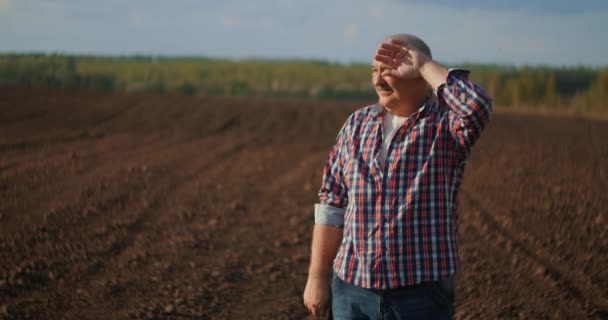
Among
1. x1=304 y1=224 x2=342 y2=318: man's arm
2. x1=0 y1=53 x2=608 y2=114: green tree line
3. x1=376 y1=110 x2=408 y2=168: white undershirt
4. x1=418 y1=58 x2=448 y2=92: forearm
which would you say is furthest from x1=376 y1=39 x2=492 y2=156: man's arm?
x1=0 y1=53 x2=608 y2=114: green tree line

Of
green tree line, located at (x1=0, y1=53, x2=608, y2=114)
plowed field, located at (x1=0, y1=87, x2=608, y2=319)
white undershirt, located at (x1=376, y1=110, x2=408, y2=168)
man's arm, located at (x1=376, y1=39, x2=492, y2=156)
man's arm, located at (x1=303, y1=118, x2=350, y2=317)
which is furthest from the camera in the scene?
green tree line, located at (x1=0, y1=53, x2=608, y2=114)

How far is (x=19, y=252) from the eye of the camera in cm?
666

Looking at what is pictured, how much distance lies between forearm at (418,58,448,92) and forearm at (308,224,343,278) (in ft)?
2.19

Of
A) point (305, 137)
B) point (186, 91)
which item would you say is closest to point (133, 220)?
point (305, 137)

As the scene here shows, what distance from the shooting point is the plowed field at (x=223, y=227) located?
225 inches

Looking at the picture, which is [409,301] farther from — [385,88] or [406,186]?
[385,88]

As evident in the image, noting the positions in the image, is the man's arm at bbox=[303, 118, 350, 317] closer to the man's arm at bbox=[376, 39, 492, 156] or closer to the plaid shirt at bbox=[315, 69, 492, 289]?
the plaid shirt at bbox=[315, 69, 492, 289]

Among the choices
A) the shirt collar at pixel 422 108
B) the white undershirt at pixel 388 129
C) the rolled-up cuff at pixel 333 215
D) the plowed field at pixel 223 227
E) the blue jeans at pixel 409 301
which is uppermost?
the shirt collar at pixel 422 108

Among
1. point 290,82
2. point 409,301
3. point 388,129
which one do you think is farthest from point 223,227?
point 290,82

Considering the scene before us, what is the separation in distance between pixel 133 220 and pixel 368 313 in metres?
6.23

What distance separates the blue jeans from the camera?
8.31ft

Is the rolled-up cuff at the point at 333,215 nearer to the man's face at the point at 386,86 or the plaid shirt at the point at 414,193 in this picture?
the plaid shirt at the point at 414,193

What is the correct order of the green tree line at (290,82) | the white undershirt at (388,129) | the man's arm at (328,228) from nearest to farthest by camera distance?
the white undershirt at (388,129)
the man's arm at (328,228)
the green tree line at (290,82)

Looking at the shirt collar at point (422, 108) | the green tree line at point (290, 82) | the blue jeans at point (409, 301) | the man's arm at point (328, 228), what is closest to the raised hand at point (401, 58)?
the shirt collar at point (422, 108)
